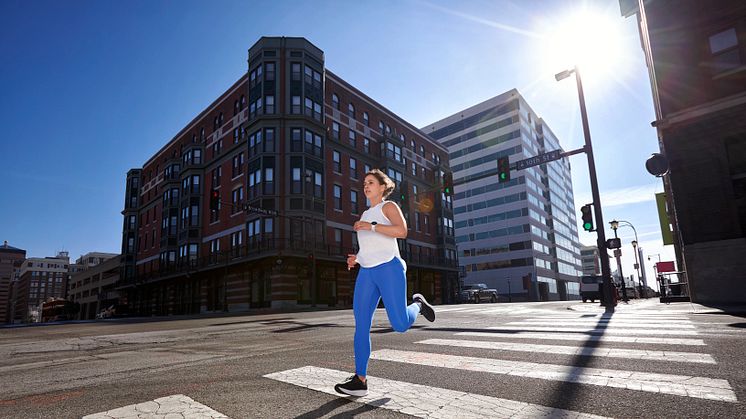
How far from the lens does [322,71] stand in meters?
34.8

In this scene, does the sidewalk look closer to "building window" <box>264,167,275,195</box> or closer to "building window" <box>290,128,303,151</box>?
"building window" <box>264,167,275,195</box>

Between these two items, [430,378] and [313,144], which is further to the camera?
[313,144]

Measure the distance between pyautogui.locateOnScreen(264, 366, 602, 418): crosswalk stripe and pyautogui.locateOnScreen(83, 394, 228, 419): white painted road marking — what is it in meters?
0.83

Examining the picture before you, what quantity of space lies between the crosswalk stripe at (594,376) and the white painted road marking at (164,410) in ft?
7.16

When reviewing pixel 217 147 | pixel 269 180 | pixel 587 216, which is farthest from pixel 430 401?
pixel 217 147

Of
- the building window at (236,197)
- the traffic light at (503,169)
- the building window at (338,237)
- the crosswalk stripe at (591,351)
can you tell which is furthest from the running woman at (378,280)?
the building window at (236,197)

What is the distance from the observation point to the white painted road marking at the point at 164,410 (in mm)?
2467

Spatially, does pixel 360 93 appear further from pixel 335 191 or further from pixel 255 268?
pixel 255 268

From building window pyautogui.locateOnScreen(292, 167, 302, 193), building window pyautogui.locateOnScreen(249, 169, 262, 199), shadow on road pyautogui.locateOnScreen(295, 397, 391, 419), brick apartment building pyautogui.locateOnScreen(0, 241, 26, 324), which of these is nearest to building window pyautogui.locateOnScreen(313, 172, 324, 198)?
building window pyautogui.locateOnScreen(292, 167, 302, 193)

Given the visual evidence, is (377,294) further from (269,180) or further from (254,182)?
(254,182)

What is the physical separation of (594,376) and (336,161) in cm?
3300

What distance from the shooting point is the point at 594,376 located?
3215 mm

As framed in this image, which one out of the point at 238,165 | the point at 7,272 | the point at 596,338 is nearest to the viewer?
the point at 596,338

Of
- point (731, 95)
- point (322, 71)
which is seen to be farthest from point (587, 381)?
point (322, 71)
